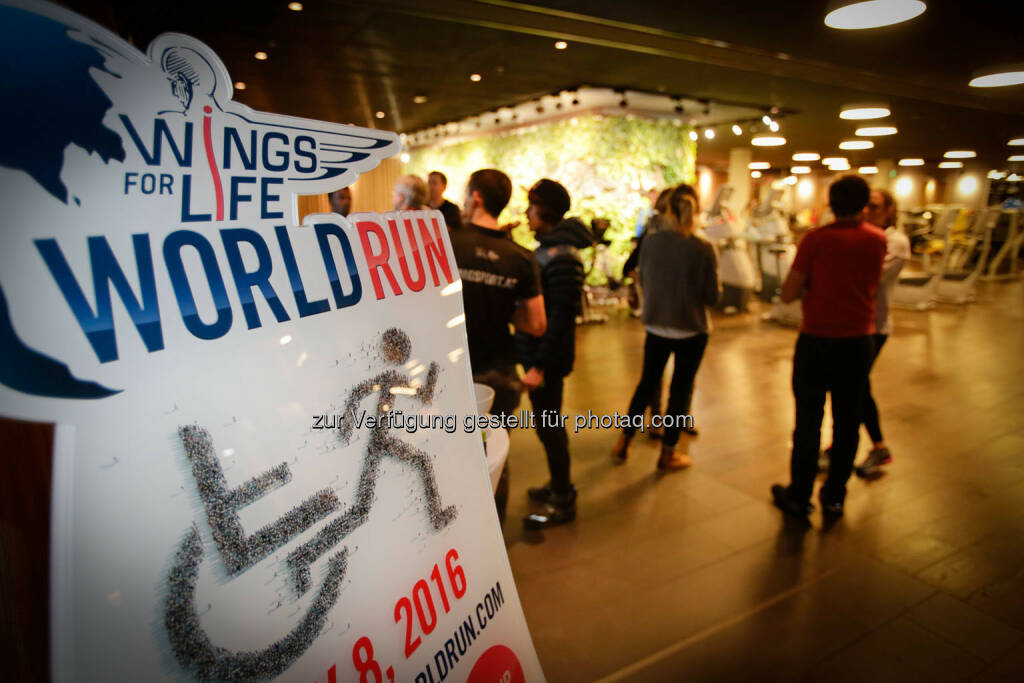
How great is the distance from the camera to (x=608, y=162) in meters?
8.13

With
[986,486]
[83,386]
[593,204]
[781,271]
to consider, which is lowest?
[986,486]

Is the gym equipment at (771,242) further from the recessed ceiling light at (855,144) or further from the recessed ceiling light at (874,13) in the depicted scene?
the recessed ceiling light at (855,144)

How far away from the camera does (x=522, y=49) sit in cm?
558

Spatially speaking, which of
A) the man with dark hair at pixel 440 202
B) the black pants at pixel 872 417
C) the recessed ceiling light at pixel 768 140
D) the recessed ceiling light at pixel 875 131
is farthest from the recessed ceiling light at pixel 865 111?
the man with dark hair at pixel 440 202

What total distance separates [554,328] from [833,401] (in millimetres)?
1331

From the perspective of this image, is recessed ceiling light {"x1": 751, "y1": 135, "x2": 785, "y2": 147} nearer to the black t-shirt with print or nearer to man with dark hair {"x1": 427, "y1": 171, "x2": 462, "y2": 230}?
man with dark hair {"x1": 427, "y1": 171, "x2": 462, "y2": 230}

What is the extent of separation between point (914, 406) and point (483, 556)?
14.2 feet

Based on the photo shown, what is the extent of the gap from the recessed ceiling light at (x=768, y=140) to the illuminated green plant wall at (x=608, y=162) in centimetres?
352

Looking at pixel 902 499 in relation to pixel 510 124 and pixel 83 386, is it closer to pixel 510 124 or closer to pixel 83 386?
pixel 83 386

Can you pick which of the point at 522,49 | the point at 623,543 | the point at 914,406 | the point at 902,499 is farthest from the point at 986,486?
the point at 522,49

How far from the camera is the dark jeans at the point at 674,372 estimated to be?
291 centimetres

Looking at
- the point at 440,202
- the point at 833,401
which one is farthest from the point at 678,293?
the point at 440,202

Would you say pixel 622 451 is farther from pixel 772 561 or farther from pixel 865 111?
pixel 865 111

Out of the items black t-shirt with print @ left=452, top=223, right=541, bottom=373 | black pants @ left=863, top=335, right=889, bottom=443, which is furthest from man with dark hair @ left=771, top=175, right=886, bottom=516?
black t-shirt with print @ left=452, top=223, right=541, bottom=373
